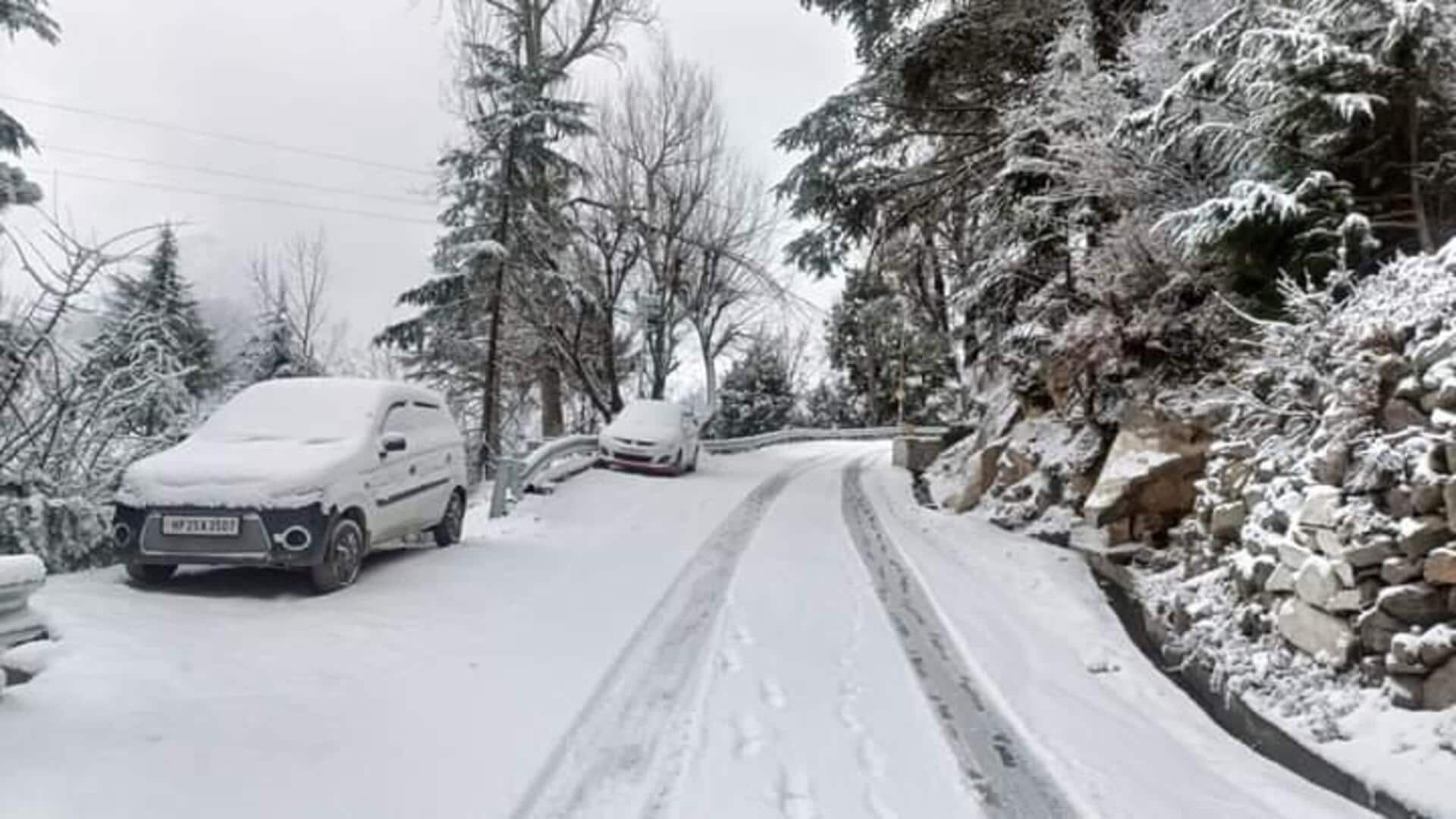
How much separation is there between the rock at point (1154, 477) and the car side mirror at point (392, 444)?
6613 mm

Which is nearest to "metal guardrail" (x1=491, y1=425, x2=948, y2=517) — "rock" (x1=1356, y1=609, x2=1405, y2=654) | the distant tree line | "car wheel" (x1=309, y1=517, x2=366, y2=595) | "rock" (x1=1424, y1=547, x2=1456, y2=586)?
"car wheel" (x1=309, y1=517, x2=366, y2=595)

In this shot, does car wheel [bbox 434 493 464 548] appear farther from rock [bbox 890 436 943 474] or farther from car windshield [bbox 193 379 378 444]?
rock [bbox 890 436 943 474]

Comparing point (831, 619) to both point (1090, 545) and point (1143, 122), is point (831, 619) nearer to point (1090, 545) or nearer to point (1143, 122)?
point (1090, 545)

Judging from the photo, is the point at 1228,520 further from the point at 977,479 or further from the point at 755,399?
the point at 755,399

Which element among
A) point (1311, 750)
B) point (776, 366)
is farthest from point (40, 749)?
point (776, 366)

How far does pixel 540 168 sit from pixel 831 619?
13.5 metres

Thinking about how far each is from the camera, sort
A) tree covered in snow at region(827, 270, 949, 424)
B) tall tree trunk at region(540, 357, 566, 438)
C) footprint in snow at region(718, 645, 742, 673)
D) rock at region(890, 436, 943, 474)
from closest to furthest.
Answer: footprint in snow at region(718, 645, 742, 673)
rock at region(890, 436, 943, 474)
tall tree trunk at region(540, 357, 566, 438)
tree covered in snow at region(827, 270, 949, 424)

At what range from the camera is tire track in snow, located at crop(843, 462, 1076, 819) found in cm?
364

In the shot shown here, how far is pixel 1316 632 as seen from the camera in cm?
470

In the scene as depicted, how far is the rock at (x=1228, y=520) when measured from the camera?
6254mm

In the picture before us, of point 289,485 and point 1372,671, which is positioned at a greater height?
point 289,485

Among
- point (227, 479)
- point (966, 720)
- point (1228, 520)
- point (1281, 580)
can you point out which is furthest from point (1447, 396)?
point (227, 479)

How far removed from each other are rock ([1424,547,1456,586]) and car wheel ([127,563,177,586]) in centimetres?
749

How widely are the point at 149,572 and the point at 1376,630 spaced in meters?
7.53
